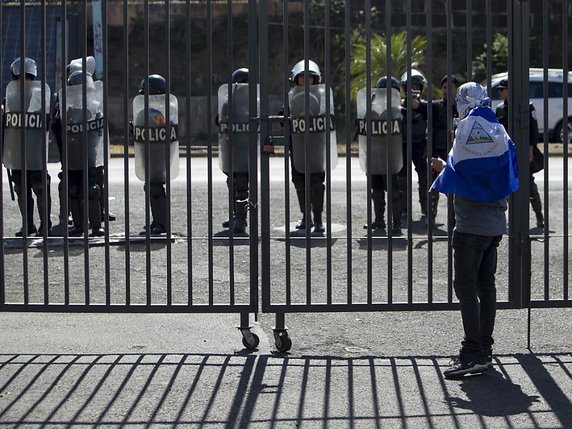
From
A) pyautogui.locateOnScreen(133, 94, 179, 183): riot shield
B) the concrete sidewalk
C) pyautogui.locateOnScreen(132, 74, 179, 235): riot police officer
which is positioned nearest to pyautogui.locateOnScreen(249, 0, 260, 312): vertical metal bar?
the concrete sidewalk

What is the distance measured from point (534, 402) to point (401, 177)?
7085mm

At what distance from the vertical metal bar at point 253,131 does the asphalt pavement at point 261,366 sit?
21cm

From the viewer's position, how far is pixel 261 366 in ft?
21.9

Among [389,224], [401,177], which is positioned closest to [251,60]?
[389,224]

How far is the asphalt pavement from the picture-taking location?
5703 mm

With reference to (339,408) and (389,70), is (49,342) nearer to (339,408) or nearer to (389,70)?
(339,408)

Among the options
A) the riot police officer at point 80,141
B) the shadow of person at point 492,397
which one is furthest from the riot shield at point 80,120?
the shadow of person at point 492,397

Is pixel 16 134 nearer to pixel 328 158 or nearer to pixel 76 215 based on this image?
pixel 76 215

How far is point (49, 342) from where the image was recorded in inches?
287

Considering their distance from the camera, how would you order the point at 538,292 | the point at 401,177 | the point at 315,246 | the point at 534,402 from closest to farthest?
the point at 534,402 → the point at 538,292 → the point at 315,246 → the point at 401,177

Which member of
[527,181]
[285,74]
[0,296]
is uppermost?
[285,74]

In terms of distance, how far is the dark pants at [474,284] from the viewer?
6.39 meters

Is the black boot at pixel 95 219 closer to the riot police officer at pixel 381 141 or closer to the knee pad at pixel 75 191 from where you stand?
the knee pad at pixel 75 191

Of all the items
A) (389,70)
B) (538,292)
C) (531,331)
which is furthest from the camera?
(538,292)
